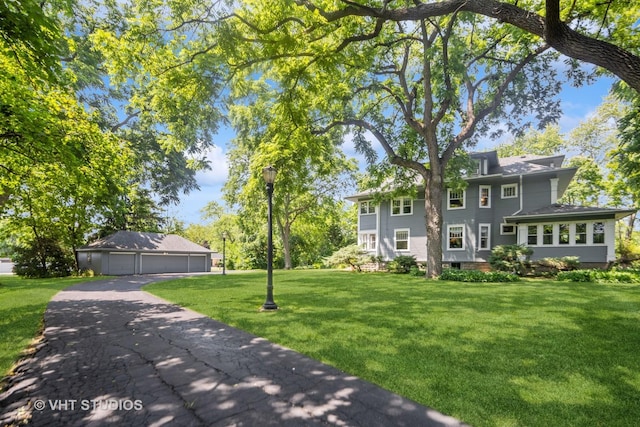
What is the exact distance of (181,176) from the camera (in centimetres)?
3122

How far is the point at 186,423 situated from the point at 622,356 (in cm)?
601

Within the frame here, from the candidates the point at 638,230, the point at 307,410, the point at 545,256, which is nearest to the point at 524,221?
Result: the point at 545,256

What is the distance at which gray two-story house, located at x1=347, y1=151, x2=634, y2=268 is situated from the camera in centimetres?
1762

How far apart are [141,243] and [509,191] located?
31.4 meters

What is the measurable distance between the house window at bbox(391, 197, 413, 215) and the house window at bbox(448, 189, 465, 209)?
9.56 ft

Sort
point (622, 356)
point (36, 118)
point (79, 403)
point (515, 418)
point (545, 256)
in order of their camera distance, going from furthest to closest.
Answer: point (545, 256)
point (36, 118)
point (622, 356)
point (79, 403)
point (515, 418)

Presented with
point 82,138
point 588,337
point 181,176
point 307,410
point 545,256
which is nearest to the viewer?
point 307,410

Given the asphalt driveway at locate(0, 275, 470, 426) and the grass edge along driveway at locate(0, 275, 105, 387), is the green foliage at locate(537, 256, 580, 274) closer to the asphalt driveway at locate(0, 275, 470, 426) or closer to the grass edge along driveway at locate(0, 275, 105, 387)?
the asphalt driveway at locate(0, 275, 470, 426)

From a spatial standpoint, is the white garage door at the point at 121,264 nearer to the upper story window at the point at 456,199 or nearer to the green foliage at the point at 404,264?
the green foliage at the point at 404,264

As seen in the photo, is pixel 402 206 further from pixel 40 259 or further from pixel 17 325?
pixel 40 259

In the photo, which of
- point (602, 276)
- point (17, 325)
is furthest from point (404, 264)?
point (17, 325)

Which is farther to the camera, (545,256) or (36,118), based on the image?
(545,256)

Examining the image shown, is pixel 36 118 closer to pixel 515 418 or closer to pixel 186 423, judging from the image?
pixel 186 423

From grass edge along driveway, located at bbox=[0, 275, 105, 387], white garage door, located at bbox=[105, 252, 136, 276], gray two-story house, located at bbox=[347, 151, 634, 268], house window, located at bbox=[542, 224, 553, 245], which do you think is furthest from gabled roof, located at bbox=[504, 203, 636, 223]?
white garage door, located at bbox=[105, 252, 136, 276]
